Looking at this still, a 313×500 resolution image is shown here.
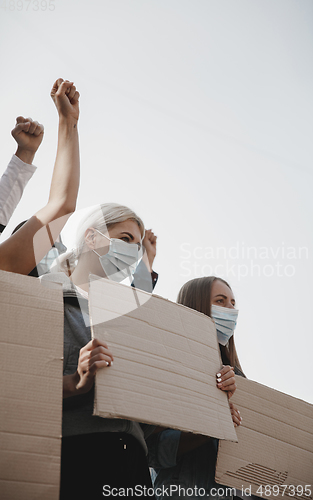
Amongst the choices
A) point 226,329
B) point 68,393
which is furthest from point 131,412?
point 226,329

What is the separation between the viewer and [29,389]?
1162 millimetres

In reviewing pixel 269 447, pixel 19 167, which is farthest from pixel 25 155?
pixel 269 447

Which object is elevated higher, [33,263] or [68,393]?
[33,263]

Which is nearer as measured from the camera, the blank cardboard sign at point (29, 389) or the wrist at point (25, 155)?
Result: the blank cardboard sign at point (29, 389)

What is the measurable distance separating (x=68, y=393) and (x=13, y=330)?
25 centimetres

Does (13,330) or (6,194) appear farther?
(6,194)

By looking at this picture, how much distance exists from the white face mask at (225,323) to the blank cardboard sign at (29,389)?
46.4 inches

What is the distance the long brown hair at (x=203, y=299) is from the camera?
94.6 inches

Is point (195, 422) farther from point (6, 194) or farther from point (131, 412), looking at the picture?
point (6, 194)

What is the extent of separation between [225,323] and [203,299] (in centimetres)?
18

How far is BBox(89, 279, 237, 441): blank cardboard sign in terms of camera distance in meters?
1.26

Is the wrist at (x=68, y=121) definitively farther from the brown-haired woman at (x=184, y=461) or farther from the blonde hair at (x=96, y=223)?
the brown-haired woman at (x=184, y=461)

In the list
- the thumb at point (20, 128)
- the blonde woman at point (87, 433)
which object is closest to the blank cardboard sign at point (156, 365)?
the blonde woman at point (87, 433)

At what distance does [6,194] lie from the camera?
1.51 metres
